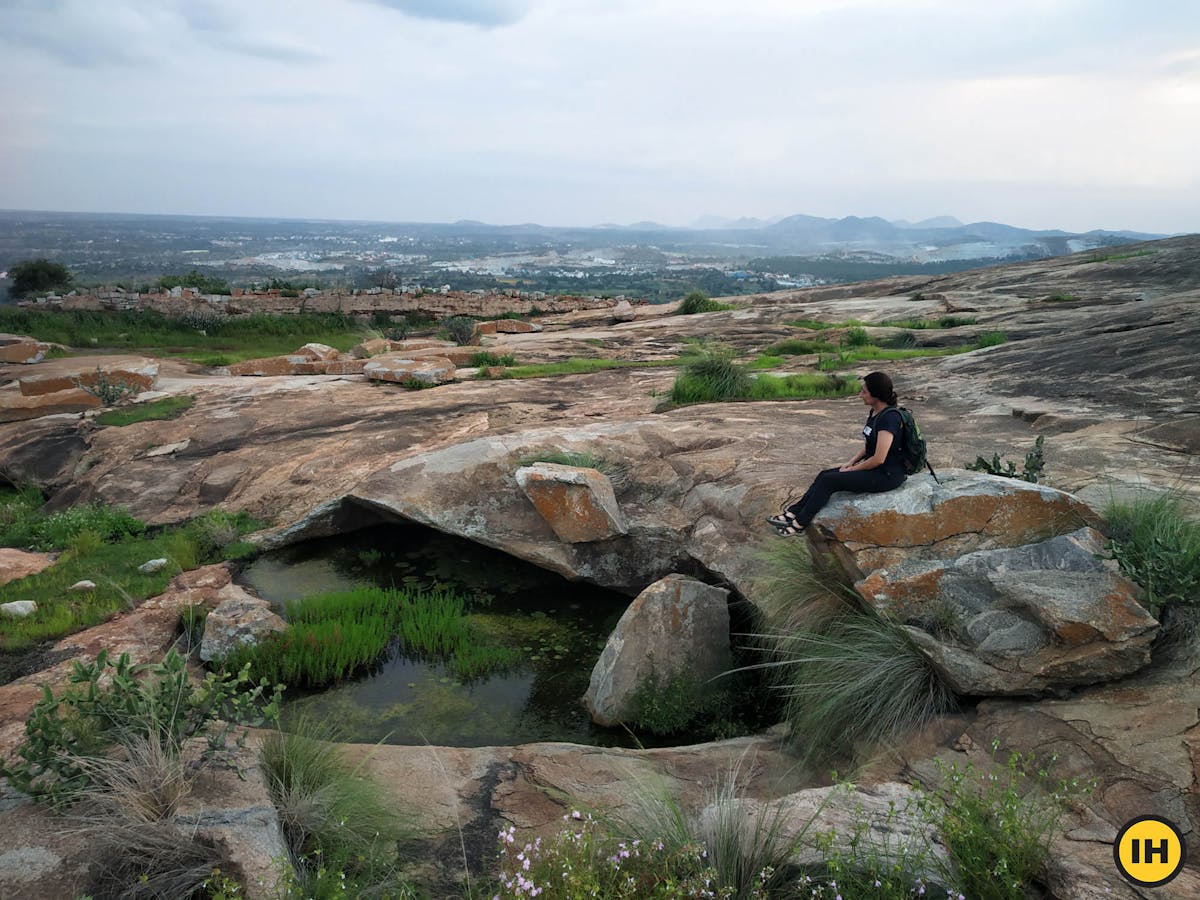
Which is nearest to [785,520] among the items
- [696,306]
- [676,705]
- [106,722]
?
[676,705]

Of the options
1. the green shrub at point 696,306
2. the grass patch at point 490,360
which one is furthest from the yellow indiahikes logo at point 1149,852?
the green shrub at point 696,306

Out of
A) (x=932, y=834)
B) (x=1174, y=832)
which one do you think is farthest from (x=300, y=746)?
(x=1174, y=832)

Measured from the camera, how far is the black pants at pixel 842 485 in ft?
17.1

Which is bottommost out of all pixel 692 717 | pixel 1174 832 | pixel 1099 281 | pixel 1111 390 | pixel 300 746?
pixel 692 717

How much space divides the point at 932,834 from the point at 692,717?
255 cm

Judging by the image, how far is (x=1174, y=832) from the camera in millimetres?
3033

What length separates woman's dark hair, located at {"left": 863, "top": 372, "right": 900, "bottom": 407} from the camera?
5.41 meters

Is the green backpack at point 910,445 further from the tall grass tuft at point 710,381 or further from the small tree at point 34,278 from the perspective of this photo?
the small tree at point 34,278

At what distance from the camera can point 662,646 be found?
591 centimetres

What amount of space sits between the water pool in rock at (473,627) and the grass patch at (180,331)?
13844mm

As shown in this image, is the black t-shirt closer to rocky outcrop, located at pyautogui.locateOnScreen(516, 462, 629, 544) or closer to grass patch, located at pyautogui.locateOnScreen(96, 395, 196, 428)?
rocky outcrop, located at pyautogui.locateOnScreen(516, 462, 629, 544)

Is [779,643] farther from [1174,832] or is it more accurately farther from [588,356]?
[588,356]

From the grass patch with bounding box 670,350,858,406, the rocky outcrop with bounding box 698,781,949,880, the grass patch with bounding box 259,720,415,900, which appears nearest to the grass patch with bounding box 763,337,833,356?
the grass patch with bounding box 670,350,858,406

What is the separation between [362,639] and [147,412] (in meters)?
8.33
